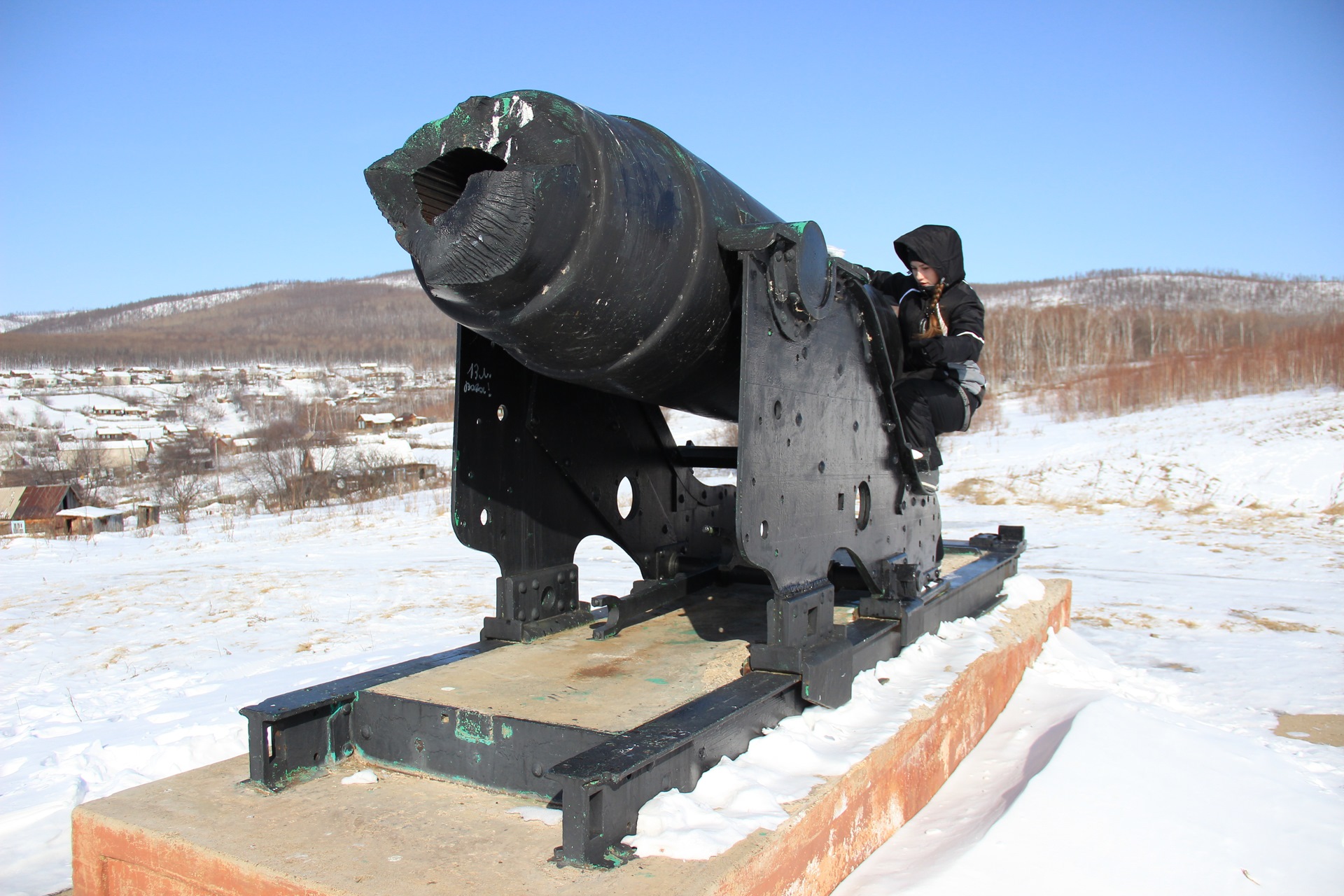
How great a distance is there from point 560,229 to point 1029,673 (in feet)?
12.0

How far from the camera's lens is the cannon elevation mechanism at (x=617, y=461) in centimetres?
236

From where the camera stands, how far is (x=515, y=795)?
8.36 feet

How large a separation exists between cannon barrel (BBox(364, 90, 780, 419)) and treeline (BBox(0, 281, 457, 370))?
94.2m

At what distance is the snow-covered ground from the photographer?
2875mm

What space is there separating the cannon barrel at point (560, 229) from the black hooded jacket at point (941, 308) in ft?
4.71

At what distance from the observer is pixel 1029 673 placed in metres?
4.88

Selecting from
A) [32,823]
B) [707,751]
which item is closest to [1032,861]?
[707,751]

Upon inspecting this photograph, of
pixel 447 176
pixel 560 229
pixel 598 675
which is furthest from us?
pixel 598 675

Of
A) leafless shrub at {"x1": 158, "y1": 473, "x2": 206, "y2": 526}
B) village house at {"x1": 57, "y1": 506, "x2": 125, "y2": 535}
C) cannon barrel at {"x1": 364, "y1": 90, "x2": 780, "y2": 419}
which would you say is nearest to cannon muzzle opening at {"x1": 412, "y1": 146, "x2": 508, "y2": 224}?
cannon barrel at {"x1": 364, "y1": 90, "x2": 780, "y2": 419}

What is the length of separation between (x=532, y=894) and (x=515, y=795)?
651mm

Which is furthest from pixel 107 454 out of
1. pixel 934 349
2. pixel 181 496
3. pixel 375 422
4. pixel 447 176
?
pixel 447 176

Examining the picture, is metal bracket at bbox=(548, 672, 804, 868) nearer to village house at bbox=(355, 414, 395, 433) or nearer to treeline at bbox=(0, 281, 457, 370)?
village house at bbox=(355, 414, 395, 433)

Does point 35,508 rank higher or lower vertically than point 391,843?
lower

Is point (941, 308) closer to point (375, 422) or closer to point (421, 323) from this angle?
point (375, 422)
